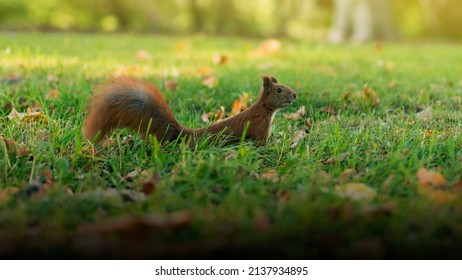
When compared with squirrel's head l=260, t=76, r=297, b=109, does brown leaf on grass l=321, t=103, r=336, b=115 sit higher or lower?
lower

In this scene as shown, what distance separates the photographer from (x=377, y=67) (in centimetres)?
656

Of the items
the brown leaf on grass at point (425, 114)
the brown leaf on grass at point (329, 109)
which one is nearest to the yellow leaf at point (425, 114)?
the brown leaf on grass at point (425, 114)

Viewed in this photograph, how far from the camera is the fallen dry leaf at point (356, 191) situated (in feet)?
8.09

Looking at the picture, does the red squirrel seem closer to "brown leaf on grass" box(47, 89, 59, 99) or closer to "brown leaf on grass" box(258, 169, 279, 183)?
"brown leaf on grass" box(258, 169, 279, 183)

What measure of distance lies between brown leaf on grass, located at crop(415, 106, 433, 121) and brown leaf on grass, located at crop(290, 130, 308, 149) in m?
0.84

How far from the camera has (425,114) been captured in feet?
13.0

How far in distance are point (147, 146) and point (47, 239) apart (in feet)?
4.09

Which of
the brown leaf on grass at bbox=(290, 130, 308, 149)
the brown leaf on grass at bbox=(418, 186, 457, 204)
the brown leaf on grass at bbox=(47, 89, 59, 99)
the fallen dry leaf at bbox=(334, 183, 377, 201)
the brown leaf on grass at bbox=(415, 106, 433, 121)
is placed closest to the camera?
the brown leaf on grass at bbox=(418, 186, 457, 204)

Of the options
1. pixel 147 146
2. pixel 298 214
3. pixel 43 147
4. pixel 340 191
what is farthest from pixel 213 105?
pixel 298 214

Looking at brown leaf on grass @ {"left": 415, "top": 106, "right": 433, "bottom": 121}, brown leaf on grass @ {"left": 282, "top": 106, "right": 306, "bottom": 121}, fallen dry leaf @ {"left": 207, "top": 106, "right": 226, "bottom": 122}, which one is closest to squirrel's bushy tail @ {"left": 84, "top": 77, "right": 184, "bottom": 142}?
fallen dry leaf @ {"left": 207, "top": 106, "right": 226, "bottom": 122}

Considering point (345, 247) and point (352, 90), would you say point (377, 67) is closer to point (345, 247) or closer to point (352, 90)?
point (352, 90)

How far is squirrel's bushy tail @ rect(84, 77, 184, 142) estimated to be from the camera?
3.07m

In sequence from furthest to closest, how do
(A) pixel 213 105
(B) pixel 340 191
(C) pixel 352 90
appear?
(C) pixel 352 90 → (A) pixel 213 105 → (B) pixel 340 191

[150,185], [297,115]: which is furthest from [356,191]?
[297,115]
